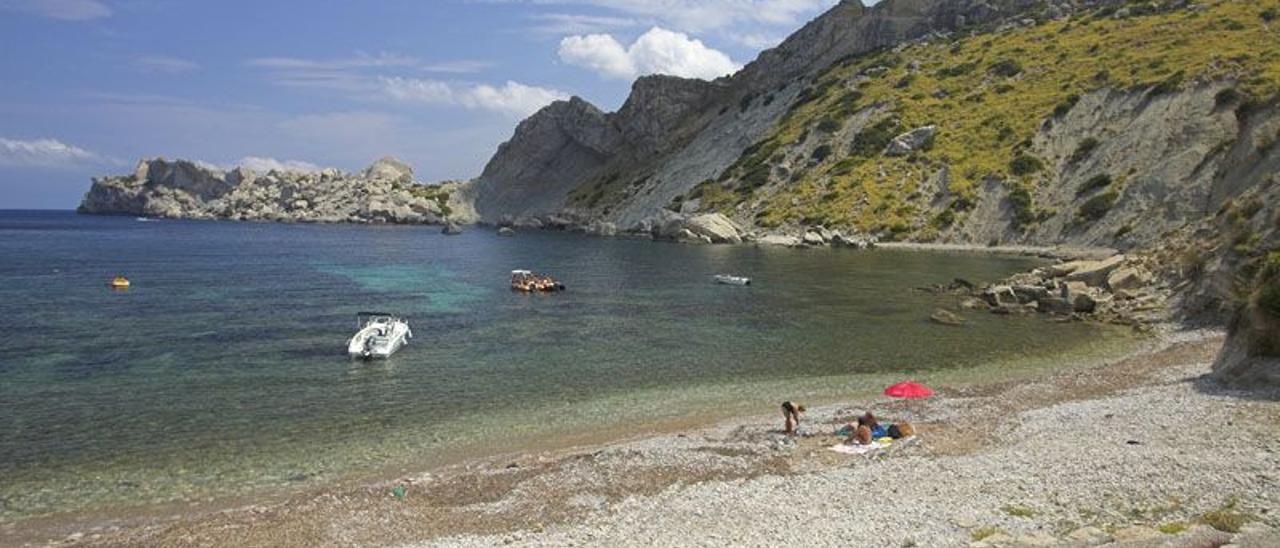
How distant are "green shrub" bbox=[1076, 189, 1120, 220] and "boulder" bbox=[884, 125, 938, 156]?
92.5ft

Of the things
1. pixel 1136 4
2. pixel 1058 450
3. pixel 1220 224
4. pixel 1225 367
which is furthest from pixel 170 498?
pixel 1136 4

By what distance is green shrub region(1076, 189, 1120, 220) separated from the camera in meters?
82.7

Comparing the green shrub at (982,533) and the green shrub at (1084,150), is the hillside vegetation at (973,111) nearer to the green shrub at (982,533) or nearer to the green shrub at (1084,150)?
the green shrub at (1084,150)

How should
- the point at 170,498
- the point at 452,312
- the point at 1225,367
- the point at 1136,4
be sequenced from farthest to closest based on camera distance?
1. the point at 1136,4
2. the point at 452,312
3. the point at 1225,367
4. the point at 170,498

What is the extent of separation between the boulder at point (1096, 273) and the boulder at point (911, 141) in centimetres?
6055

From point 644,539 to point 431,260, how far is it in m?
78.3

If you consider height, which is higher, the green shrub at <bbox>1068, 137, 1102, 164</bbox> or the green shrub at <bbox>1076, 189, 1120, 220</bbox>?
the green shrub at <bbox>1068, 137, 1102, 164</bbox>

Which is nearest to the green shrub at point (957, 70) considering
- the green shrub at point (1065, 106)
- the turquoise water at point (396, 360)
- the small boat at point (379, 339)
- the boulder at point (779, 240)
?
the green shrub at point (1065, 106)

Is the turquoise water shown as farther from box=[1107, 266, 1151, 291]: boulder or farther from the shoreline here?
box=[1107, 266, 1151, 291]: boulder

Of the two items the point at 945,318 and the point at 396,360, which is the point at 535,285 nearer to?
the point at 396,360

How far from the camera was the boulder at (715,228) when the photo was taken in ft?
349

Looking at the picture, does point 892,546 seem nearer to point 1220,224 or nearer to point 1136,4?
point 1220,224

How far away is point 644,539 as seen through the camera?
1591 cm

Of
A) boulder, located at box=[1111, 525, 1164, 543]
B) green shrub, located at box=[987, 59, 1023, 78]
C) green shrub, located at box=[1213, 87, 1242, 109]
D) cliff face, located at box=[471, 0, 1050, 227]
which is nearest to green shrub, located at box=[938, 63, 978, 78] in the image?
green shrub, located at box=[987, 59, 1023, 78]
